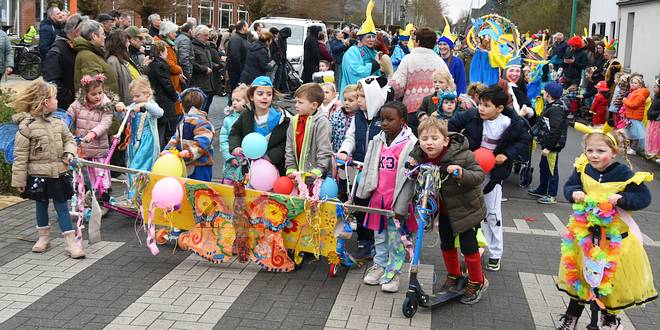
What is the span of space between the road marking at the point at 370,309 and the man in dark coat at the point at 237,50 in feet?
29.9

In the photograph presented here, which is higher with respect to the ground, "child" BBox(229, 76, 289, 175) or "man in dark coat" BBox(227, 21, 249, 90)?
"man in dark coat" BBox(227, 21, 249, 90)

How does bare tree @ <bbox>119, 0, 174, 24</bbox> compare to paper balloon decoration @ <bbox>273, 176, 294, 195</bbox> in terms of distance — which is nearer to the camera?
paper balloon decoration @ <bbox>273, 176, 294, 195</bbox>

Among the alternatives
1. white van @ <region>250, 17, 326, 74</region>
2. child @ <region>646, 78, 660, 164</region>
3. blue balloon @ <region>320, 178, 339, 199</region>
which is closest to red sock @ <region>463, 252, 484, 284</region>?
blue balloon @ <region>320, 178, 339, 199</region>

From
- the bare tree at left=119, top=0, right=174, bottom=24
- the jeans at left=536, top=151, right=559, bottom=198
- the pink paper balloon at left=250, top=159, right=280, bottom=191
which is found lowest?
the jeans at left=536, top=151, right=559, bottom=198

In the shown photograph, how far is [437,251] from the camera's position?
739 cm

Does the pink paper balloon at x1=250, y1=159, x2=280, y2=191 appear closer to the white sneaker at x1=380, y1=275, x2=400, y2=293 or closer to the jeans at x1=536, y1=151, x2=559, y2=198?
the white sneaker at x1=380, y1=275, x2=400, y2=293

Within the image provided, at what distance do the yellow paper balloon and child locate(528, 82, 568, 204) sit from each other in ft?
16.8

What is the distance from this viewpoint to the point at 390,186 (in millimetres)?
5984

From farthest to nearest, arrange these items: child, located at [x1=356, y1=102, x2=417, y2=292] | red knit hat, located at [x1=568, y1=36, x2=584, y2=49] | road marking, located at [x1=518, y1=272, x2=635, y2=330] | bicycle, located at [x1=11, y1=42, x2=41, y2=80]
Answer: bicycle, located at [x1=11, y1=42, x2=41, y2=80], red knit hat, located at [x1=568, y1=36, x2=584, y2=49], child, located at [x1=356, y1=102, x2=417, y2=292], road marking, located at [x1=518, y1=272, x2=635, y2=330]

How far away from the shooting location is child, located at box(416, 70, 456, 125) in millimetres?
7645

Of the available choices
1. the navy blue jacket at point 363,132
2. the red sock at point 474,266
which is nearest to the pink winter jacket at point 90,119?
the navy blue jacket at point 363,132

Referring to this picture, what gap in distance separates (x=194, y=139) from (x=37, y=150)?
58.2 inches


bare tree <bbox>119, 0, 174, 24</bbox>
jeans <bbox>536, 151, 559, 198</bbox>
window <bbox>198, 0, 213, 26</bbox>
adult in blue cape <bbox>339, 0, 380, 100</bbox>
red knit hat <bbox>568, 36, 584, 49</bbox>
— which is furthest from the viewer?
window <bbox>198, 0, 213, 26</bbox>

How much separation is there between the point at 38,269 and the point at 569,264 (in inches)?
172
